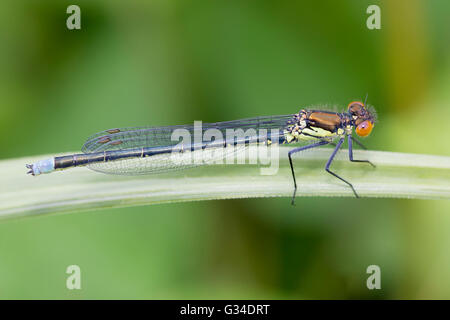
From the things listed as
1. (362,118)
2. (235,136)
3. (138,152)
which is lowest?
(138,152)

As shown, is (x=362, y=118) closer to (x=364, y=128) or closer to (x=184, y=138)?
(x=364, y=128)

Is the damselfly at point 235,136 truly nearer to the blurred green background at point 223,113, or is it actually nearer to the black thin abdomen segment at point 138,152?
the black thin abdomen segment at point 138,152

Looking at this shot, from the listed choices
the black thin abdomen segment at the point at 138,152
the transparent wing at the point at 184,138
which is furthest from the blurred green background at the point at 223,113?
the black thin abdomen segment at the point at 138,152

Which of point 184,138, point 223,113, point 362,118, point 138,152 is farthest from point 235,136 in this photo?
point 362,118

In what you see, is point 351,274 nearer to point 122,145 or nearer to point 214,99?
point 214,99

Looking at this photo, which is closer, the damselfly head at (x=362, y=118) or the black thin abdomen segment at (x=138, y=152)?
the black thin abdomen segment at (x=138, y=152)

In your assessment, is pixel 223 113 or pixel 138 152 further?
pixel 223 113

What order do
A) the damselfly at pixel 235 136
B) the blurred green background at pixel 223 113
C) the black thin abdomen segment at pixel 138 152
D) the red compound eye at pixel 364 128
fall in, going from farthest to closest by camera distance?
1. the red compound eye at pixel 364 128
2. the damselfly at pixel 235 136
3. the blurred green background at pixel 223 113
4. the black thin abdomen segment at pixel 138 152

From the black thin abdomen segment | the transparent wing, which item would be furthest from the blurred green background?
the black thin abdomen segment
